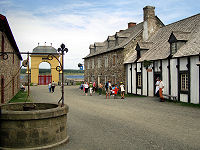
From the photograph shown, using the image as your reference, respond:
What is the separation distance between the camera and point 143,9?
25.9 metres

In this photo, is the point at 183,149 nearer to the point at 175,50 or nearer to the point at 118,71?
the point at 175,50

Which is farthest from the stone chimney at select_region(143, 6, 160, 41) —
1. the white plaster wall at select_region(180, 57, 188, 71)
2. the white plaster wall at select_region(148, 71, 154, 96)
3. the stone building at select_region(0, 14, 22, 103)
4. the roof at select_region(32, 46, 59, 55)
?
the roof at select_region(32, 46, 59, 55)

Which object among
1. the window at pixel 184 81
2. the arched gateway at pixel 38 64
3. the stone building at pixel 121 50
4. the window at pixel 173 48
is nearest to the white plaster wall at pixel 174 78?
the window at pixel 184 81

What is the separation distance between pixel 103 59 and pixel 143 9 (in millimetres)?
8127

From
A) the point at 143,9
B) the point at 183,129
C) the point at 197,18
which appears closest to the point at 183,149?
the point at 183,129

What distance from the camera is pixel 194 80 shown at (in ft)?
48.6

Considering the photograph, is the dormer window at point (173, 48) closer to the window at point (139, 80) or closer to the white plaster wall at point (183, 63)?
the white plaster wall at point (183, 63)

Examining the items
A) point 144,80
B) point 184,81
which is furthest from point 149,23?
point 184,81

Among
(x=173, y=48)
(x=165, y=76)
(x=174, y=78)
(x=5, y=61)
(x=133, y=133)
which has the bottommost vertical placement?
(x=133, y=133)

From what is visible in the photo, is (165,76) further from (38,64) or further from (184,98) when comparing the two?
(38,64)

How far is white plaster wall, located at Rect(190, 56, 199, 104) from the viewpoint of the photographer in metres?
14.6

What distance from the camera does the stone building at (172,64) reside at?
598 inches

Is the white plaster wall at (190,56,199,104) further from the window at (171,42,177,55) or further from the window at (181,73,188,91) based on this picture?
the window at (171,42,177,55)

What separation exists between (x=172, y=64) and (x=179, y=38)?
2.02m
